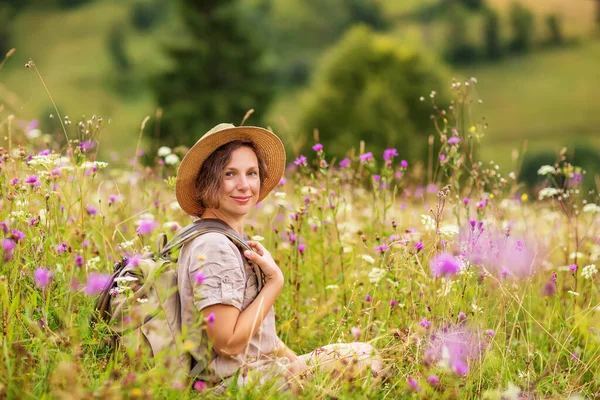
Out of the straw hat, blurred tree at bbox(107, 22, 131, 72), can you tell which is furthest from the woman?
blurred tree at bbox(107, 22, 131, 72)

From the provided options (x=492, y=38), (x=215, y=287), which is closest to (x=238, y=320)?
(x=215, y=287)

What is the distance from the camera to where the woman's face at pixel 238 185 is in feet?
10.8

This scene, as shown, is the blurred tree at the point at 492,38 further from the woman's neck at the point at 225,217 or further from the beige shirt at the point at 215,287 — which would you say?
the beige shirt at the point at 215,287

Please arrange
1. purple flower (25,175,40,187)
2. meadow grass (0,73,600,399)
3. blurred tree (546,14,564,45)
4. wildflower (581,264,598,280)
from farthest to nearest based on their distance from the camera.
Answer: blurred tree (546,14,564,45) < wildflower (581,264,598,280) < purple flower (25,175,40,187) < meadow grass (0,73,600,399)

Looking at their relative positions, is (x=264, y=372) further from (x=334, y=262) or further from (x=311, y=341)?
(x=334, y=262)

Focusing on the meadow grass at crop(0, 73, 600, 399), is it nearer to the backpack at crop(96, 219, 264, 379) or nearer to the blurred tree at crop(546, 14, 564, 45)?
the backpack at crop(96, 219, 264, 379)

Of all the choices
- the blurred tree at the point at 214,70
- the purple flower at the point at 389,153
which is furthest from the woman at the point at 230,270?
the blurred tree at the point at 214,70

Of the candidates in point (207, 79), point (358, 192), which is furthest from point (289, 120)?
point (358, 192)

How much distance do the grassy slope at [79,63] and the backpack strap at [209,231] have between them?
46.4m

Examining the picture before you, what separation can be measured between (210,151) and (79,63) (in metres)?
60.5

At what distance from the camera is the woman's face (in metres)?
3.29

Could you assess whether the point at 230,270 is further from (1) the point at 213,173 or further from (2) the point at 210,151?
(2) the point at 210,151

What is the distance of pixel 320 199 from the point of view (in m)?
4.63

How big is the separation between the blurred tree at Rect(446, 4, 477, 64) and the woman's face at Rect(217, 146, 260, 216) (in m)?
57.2
